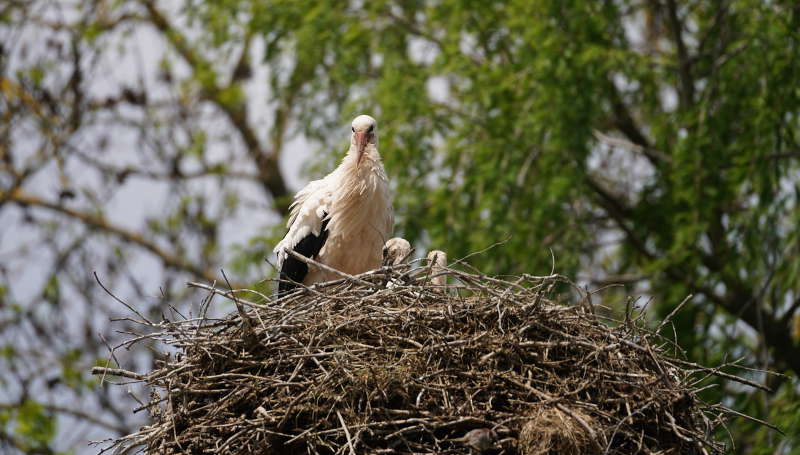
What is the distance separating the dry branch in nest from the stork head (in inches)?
64.6

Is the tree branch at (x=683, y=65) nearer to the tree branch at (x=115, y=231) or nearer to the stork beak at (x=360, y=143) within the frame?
the stork beak at (x=360, y=143)

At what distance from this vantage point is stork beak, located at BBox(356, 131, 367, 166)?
7.09 m

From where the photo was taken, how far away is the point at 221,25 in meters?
13.9

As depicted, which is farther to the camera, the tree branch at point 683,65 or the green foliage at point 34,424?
the green foliage at point 34,424

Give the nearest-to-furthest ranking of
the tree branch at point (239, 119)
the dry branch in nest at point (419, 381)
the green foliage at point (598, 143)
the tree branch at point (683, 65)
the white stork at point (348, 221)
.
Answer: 1. the dry branch in nest at point (419, 381)
2. the white stork at point (348, 221)
3. the green foliage at point (598, 143)
4. the tree branch at point (683, 65)
5. the tree branch at point (239, 119)

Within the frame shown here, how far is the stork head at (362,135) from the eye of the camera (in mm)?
7117

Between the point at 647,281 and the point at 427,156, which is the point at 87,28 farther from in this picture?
the point at 647,281

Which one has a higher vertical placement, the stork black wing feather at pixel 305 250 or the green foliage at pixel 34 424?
the green foliage at pixel 34 424

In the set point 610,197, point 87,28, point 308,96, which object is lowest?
point 610,197

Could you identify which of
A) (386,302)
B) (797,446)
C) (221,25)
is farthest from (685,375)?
(221,25)

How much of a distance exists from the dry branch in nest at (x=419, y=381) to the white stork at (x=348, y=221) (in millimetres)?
1461

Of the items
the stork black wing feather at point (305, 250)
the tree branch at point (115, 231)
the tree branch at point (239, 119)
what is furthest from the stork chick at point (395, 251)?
the tree branch at point (239, 119)

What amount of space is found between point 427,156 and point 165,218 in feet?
19.7

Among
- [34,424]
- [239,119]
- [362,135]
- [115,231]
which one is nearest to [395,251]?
[362,135]
